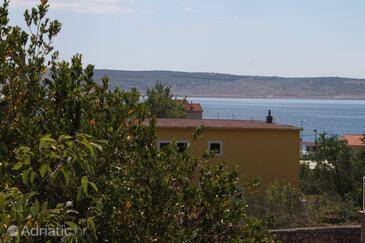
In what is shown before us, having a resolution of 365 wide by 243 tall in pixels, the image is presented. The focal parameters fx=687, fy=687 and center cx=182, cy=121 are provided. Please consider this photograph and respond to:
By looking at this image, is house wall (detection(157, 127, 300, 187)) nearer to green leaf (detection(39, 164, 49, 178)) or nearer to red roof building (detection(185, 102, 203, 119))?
green leaf (detection(39, 164, 49, 178))

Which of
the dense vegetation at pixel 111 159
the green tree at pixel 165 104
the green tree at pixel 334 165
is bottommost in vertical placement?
the green tree at pixel 334 165

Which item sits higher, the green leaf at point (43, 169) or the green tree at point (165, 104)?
the green leaf at point (43, 169)

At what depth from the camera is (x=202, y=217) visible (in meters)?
7.45

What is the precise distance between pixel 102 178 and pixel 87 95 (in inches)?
53.3

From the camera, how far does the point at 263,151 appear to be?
33156 millimetres

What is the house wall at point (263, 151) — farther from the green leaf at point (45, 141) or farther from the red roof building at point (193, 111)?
the red roof building at point (193, 111)

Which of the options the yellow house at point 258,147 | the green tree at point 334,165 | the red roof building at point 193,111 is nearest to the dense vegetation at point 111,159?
the yellow house at point 258,147

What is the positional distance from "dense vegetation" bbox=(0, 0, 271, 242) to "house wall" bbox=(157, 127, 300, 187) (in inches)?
959

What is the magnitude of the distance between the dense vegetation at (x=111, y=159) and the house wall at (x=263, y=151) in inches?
959

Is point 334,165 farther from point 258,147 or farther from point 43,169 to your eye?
point 43,169

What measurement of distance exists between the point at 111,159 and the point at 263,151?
1055 inches

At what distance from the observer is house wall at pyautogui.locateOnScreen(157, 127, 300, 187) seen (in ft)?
107

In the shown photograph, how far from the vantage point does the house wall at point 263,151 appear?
3262 cm

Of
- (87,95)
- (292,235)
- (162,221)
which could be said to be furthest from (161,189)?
(292,235)
